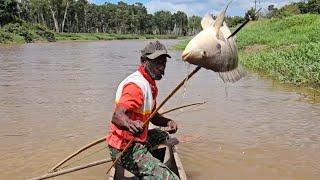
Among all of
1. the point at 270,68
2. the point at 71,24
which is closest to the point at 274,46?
the point at 270,68

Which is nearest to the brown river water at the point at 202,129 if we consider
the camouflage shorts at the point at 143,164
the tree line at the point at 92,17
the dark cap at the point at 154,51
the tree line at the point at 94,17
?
the dark cap at the point at 154,51

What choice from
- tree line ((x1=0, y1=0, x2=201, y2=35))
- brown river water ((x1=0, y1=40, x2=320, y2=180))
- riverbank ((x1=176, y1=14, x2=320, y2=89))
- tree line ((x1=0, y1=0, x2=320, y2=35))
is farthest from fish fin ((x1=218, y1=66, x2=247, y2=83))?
tree line ((x1=0, y1=0, x2=201, y2=35))

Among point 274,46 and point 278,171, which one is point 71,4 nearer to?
point 274,46

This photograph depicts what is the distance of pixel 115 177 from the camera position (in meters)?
4.91

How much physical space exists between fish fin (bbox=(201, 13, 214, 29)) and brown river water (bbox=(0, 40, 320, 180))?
0.36 meters

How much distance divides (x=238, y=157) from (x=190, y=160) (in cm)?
71

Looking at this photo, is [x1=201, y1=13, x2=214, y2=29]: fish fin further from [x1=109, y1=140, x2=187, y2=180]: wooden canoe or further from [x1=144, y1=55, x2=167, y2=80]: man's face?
[x1=109, y1=140, x2=187, y2=180]: wooden canoe

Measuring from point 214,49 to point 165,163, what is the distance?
234 centimetres

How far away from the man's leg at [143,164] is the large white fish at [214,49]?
1042mm

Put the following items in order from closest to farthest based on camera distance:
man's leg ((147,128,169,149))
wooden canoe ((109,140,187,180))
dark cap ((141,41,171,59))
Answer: dark cap ((141,41,171,59)) < wooden canoe ((109,140,187,180)) < man's leg ((147,128,169,149))

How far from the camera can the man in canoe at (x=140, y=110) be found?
4020 mm

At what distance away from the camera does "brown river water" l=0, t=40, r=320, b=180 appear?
6715 millimetres

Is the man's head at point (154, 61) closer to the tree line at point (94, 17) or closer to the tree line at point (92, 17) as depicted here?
the tree line at point (94, 17)

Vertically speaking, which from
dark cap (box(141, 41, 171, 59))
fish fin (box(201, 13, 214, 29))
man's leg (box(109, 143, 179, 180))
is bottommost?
man's leg (box(109, 143, 179, 180))
